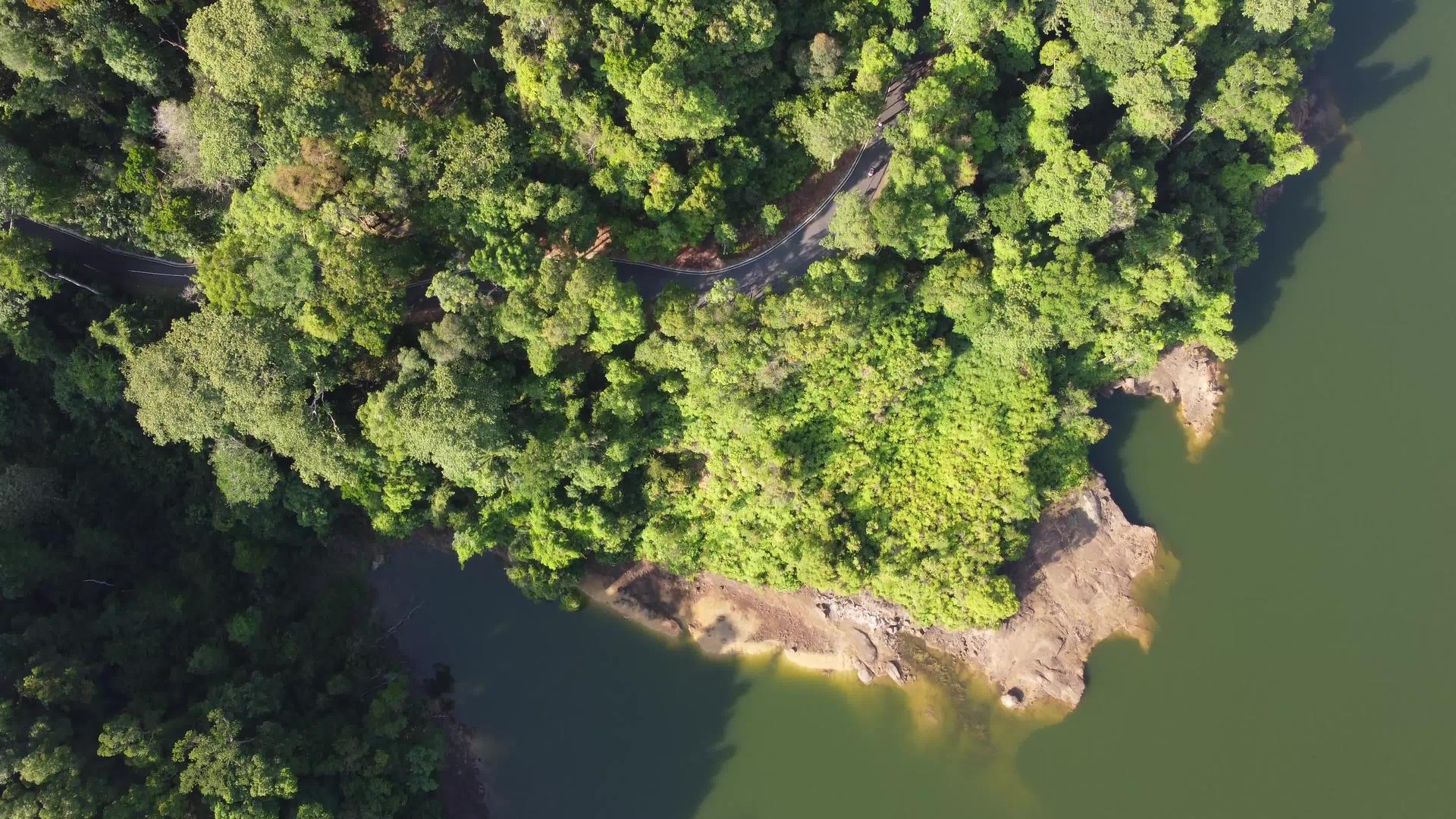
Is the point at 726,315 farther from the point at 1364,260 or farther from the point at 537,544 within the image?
the point at 1364,260

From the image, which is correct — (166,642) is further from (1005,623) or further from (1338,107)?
(1338,107)

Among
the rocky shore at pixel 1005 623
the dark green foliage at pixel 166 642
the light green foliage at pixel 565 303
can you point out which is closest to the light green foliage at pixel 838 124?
the light green foliage at pixel 565 303

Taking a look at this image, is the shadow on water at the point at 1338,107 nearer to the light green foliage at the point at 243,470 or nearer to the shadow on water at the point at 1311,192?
the shadow on water at the point at 1311,192

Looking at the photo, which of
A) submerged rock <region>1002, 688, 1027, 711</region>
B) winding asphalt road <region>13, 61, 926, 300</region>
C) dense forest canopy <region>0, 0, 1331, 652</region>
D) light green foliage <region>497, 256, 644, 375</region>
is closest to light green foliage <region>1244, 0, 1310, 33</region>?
dense forest canopy <region>0, 0, 1331, 652</region>

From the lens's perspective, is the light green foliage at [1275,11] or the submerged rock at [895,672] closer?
the light green foliage at [1275,11]

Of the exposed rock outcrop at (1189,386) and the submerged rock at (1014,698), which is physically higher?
the exposed rock outcrop at (1189,386)

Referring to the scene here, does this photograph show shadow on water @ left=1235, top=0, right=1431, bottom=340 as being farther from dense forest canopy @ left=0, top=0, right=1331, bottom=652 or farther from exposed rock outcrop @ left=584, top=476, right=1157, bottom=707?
exposed rock outcrop @ left=584, top=476, right=1157, bottom=707
